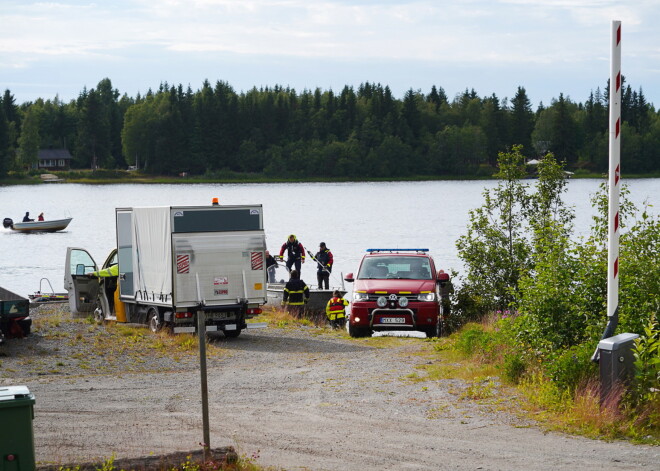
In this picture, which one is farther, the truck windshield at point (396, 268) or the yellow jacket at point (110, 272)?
the yellow jacket at point (110, 272)

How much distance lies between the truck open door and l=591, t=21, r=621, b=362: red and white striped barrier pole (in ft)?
51.8

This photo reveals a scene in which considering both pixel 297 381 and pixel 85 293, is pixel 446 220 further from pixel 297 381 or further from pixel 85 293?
pixel 297 381

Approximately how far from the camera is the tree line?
471 ft

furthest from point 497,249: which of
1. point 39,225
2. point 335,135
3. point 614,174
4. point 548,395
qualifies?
point 335,135

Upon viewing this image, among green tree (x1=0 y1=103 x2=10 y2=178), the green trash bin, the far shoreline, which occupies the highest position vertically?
green tree (x1=0 y1=103 x2=10 y2=178)

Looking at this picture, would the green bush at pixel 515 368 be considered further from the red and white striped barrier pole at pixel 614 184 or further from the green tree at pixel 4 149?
the green tree at pixel 4 149

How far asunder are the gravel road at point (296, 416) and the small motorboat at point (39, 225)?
2442 inches

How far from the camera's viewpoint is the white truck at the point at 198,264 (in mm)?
18703

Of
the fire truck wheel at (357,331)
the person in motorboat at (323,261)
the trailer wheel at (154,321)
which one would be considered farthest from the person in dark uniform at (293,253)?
the fire truck wheel at (357,331)

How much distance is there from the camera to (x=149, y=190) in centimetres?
13400

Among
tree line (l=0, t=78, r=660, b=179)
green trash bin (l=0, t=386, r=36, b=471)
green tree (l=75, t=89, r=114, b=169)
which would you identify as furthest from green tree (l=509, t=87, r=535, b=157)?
green trash bin (l=0, t=386, r=36, b=471)

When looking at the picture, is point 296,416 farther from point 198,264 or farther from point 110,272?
point 110,272

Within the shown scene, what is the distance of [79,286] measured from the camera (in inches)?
928

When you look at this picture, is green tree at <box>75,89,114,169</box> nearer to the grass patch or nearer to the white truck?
the white truck
